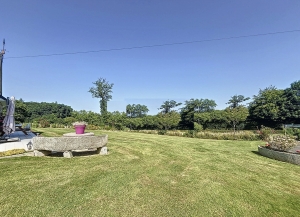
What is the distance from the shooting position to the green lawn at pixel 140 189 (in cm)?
293

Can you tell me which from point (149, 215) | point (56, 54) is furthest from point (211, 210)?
point (56, 54)

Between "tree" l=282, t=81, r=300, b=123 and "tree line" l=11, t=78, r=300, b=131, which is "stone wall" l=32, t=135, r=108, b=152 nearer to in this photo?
"tree line" l=11, t=78, r=300, b=131

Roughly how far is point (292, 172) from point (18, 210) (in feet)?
23.0

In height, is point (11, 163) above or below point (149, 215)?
above

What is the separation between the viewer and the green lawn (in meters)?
2.93

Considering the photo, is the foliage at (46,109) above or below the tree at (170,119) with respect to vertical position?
above

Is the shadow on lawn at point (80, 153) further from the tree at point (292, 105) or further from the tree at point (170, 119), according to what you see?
the tree at point (292, 105)

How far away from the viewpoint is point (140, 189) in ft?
12.1

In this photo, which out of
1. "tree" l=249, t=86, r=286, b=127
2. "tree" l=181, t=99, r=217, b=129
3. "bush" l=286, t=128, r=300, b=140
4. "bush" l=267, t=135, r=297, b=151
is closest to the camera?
"bush" l=267, t=135, r=297, b=151

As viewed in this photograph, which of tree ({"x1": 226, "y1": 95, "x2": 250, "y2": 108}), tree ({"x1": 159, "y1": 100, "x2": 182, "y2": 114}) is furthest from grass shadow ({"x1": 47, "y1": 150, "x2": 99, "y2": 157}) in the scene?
tree ({"x1": 226, "y1": 95, "x2": 250, "y2": 108})

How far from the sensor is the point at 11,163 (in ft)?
16.2

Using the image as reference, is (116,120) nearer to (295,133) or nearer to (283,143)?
(295,133)

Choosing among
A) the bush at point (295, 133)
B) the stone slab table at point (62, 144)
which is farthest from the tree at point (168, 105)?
the stone slab table at point (62, 144)

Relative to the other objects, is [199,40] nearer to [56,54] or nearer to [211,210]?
[56,54]
